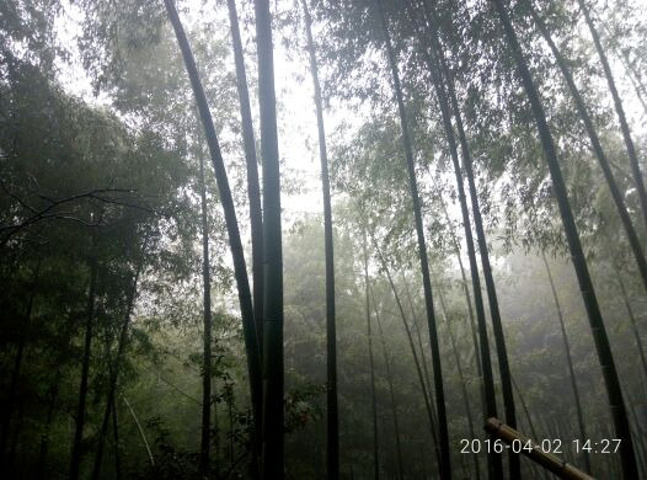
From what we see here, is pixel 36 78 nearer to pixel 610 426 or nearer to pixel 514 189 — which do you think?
pixel 514 189

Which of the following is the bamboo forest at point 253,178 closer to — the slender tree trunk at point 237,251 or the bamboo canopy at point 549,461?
the slender tree trunk at point 237,251

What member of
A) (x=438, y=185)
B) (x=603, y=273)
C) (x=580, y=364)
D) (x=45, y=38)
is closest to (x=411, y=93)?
(x=438, y=185)

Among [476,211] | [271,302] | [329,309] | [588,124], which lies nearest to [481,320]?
[476,211]

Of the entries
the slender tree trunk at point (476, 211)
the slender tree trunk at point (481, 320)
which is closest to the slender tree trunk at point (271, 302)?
the slender tree trunk at point (476, 211)

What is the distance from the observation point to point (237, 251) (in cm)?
318

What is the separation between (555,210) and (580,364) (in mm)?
9511

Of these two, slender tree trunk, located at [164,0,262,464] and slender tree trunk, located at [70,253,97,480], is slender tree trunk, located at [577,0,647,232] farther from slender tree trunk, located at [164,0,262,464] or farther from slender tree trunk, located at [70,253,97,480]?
slender tree trunk, located at [70,253,97,480]

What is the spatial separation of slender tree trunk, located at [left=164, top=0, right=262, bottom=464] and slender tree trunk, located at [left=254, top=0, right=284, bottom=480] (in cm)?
82

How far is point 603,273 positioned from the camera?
10.8 m

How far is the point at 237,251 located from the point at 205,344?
2231 mm

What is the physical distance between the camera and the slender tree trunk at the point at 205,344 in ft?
13.8

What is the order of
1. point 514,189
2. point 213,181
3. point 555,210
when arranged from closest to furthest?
1. point 514,189
2. point 555,210
3. point 213,181

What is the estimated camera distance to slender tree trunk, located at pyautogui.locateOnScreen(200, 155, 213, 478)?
4.20 metres

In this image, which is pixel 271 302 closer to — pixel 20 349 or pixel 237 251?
pixel 237 251
